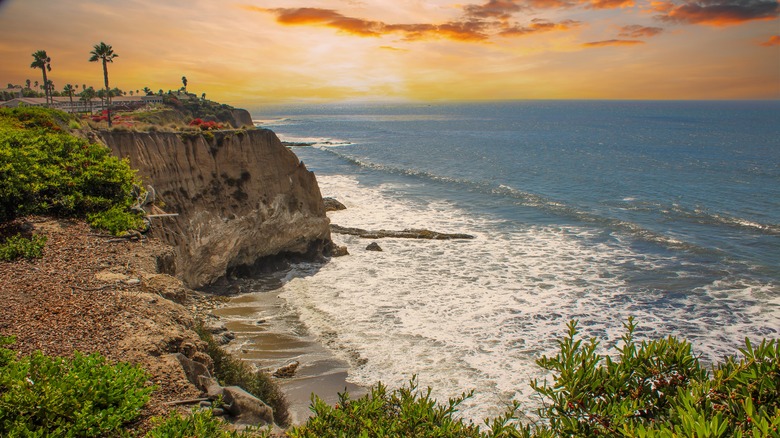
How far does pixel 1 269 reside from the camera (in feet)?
40.1

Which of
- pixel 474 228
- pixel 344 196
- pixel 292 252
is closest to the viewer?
pixel 292 252

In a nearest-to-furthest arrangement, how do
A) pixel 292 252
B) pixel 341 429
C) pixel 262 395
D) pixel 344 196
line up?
1. pixel 341 429
2. pixel 262 395
3. pixel 292 252
4. pixel 344 196

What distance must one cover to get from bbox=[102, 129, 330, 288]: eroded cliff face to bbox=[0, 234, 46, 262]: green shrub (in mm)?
5750

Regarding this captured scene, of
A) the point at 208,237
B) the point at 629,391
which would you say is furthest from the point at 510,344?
the point at 208,237

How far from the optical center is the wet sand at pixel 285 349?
17562 mm

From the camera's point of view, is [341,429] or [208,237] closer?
[341,429]

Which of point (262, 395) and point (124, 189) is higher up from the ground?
point (124, 189)

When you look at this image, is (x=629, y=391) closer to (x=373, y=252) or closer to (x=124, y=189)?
(x=124, y=189)

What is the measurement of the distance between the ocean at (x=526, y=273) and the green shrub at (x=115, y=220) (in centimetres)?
886

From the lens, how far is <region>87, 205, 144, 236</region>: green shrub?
15562 mm

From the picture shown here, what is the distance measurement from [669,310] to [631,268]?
673 centimetres

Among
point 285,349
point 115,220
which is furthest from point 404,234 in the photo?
point 115,220

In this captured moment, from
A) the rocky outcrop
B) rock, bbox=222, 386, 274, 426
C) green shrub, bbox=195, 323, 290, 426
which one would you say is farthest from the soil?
the rocky outcrop

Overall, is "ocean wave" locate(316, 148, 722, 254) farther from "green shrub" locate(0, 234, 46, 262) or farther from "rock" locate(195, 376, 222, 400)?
"green shrub" locate(0, 234, 46, 262)
